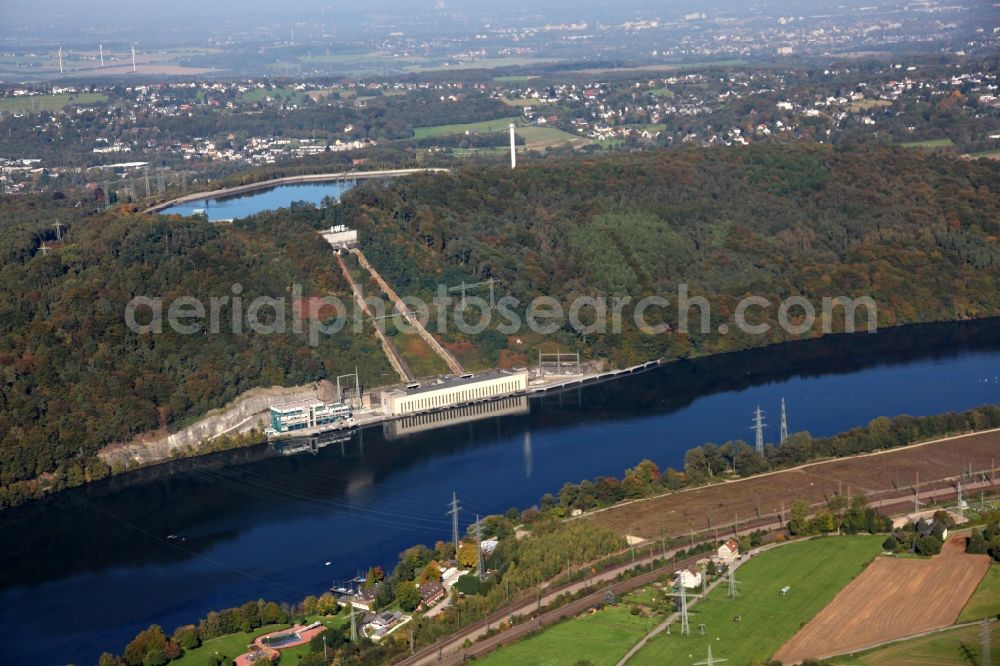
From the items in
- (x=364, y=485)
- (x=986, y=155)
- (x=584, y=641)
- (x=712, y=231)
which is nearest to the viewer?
(x=584, y=641)

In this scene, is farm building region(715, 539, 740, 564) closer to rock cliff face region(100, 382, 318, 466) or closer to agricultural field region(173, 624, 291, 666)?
agricultural field region(173, 624, 291, 666)

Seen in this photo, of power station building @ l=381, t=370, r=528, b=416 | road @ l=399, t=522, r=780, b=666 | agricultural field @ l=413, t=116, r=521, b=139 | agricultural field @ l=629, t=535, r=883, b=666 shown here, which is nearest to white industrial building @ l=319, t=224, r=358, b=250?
power station building @ l=381, t=370, r=528, b=416

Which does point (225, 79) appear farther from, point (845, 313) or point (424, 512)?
point (424, 512)

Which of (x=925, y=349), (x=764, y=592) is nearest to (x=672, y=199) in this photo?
(x=925, y=349)

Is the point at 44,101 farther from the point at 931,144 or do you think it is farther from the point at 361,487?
the point at 361,487

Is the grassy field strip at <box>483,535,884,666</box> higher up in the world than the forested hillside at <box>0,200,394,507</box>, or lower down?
lower down

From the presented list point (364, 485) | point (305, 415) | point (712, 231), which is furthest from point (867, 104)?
point (364, 485)
